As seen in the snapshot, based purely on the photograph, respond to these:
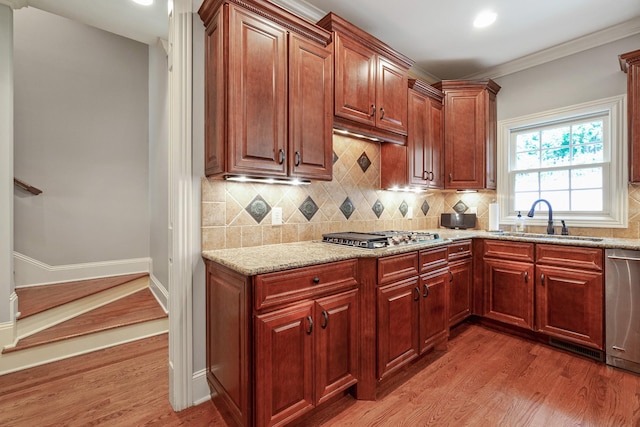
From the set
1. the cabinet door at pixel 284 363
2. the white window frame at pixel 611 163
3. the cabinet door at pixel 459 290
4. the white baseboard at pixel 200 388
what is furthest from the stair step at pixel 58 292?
the white window frame at pixel 611 163

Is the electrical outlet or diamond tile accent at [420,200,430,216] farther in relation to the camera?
diamond tile accent at [420,200,430,216]

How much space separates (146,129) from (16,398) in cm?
326

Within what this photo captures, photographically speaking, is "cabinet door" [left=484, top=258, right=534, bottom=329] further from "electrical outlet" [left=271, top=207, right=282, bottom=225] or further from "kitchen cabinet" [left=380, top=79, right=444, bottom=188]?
"electrical outlet" [left=271, top=207, right=282, bottom=225]

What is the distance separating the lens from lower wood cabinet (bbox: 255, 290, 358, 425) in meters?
1.35

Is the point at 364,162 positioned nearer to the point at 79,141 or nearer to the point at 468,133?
the point at 468,133

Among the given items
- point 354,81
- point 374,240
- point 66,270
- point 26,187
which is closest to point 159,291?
point 66,270

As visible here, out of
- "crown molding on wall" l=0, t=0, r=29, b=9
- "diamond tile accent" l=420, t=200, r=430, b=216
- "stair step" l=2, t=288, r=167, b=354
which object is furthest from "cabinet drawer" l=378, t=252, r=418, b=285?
"crown molding on wall" l=0, t=0, r=29, b=9

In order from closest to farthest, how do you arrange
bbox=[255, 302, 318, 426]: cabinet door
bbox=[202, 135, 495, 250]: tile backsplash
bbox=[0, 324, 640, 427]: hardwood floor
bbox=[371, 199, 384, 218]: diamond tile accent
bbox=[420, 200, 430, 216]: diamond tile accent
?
bbox=[255, 302, 318, 426]: cabinet door → bbox=[0, 324, 640, 427]: hardwood floor → bbox=[202, 135, 495, 250]: tile backsplash → bbox=[371, 199, 384, 218]: diamond tile accent → bbox=[420, 200, 430, 216]: diamond tile accent

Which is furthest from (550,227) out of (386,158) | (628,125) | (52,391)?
(52,391)

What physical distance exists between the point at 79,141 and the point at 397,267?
13.3ft

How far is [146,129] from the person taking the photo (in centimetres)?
401

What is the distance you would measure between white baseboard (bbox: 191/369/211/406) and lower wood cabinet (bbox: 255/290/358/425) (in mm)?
670

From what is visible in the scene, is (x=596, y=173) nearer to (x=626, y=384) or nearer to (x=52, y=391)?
(x=626, y=384)

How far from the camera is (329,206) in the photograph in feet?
8.16
